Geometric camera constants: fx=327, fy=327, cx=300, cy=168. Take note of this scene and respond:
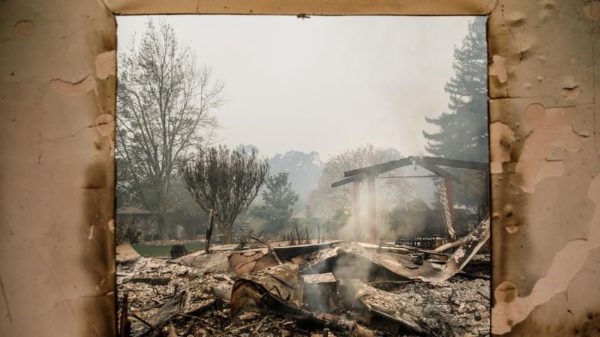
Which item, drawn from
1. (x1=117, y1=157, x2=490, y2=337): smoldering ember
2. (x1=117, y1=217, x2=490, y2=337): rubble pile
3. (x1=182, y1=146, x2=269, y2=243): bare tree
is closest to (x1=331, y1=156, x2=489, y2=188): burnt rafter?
(x1=117, y1=157, x2=490, y2=337): smoldering ember

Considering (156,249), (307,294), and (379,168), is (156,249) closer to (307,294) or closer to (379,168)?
(379,168)

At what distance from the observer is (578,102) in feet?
6.01

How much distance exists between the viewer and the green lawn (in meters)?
19.5

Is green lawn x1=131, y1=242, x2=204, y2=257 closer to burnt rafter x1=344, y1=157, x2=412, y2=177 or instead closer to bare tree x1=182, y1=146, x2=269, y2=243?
bare tree x1=182, y1=146, x2=269, y2=243

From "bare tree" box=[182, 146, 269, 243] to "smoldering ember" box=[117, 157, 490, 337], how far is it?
769cm

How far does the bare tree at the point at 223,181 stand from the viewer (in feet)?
57.8

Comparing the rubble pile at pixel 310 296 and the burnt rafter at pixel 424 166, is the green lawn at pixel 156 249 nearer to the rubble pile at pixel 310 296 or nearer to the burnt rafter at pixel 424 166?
the rubble pile at pixel 310 296

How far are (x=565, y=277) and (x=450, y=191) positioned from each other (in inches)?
572

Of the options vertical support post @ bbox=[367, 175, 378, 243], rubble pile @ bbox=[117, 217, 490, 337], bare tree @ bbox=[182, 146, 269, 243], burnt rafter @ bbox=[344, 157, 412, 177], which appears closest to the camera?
rubble pile @ bbox=[117, 217, 490, 337]

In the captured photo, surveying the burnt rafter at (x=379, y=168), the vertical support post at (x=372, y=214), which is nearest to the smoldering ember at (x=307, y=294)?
the vertical support post at (x=372, y=214)

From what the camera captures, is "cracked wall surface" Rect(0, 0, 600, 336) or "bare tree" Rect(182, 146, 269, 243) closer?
"cracked wall surface" Rect(0, 0, 600, 336)

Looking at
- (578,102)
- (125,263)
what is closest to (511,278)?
(578,102)

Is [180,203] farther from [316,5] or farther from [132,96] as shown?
[316,5]

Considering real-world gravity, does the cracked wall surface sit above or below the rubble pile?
above
